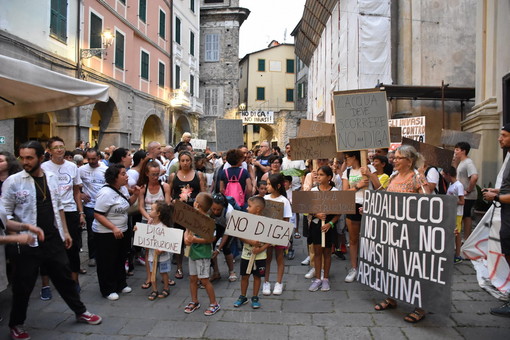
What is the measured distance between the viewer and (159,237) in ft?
15.8

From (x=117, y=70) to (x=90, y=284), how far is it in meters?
15.5

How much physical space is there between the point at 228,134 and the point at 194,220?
207 inches

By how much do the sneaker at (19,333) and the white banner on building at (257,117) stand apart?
30.9 metres

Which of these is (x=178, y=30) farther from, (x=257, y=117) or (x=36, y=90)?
(x=36, y=90)

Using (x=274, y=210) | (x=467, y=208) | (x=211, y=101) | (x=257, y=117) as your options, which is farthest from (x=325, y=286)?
(x=211, y=101)

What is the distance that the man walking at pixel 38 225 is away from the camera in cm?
372

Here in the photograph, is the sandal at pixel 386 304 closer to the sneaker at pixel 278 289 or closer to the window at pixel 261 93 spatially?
the sneaker at pixel 278 289

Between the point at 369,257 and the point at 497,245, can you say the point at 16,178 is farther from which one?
the point at 497,245

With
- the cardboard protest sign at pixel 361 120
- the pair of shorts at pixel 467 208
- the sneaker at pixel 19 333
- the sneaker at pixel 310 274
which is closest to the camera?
the sneaker at pixel 19 333

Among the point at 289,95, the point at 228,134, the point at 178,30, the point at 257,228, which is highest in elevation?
the point at 178,30

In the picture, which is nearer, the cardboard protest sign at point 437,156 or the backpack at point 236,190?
the cardboard protest sign at point 437,156

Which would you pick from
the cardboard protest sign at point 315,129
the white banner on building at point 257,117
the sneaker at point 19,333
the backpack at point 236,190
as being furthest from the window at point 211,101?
the sneaker at point 19,333

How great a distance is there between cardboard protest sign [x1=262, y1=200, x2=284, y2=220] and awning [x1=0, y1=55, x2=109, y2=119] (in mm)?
3125

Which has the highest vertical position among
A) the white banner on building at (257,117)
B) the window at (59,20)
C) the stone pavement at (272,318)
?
the window at (59,20)
